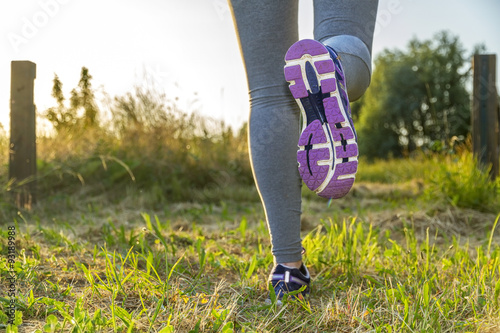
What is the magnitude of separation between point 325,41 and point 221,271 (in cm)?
85

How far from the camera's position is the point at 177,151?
167 inches

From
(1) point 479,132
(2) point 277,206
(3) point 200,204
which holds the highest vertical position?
(1) point 479,132

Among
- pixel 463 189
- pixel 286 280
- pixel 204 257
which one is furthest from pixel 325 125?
pixel 463 189

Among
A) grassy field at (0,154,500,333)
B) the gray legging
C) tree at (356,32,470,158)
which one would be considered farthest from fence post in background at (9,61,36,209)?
tree at (356,32,470,158)

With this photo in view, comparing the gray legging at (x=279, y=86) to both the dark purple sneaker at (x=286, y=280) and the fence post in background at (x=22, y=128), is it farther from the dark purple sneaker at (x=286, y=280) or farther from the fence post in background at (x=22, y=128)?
the fence post in background at (x=22, y=128)

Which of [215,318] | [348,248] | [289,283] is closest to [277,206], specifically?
[289,283]

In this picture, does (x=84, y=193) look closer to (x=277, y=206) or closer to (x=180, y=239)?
(x=180, y=239)

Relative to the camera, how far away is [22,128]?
312cm

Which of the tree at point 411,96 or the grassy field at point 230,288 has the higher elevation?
the tree at point 411,96

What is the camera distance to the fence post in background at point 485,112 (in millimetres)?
4051

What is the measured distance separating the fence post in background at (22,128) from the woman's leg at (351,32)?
8.27 ft

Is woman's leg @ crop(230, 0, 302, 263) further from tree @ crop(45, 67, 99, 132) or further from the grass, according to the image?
tree @ crop(45, 67, 99, 132)

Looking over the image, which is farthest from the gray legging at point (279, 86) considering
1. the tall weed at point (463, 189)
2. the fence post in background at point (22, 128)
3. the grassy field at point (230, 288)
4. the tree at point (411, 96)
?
the tree at point (411, 96)

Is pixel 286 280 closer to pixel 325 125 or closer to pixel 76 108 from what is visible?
pixel 325 125
